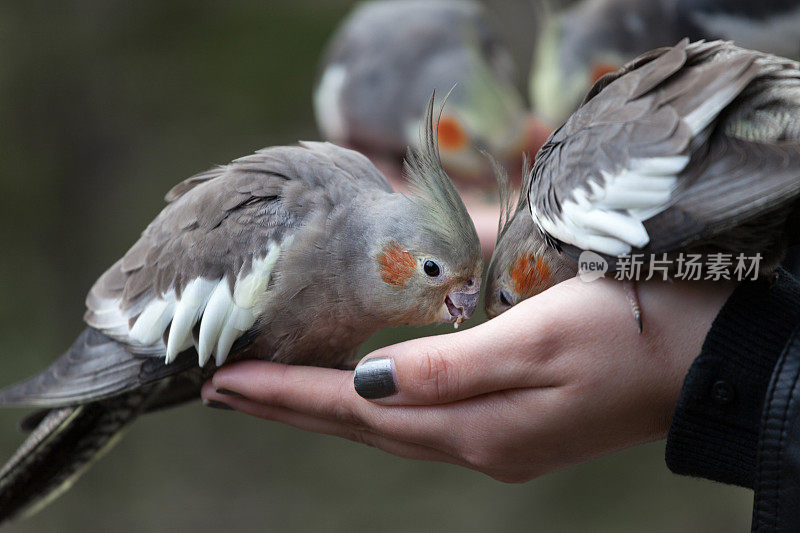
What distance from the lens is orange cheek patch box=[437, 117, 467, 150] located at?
8.19 feet

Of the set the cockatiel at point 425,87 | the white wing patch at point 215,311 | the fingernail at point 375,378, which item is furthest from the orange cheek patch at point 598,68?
the fingernail at point 375,378

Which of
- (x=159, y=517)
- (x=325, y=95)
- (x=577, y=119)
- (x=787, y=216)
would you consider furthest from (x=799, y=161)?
(x=159, y=517)

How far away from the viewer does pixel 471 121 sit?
2.52 metres

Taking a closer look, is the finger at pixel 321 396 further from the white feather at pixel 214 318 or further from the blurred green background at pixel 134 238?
the blurred green background at pixel 134 238

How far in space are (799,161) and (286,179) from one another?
1.02 metres

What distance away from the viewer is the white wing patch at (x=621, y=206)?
1.17 metres

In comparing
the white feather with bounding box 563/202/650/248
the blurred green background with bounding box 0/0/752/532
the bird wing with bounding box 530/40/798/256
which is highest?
the bird wing with bounding box 530/40/798/256

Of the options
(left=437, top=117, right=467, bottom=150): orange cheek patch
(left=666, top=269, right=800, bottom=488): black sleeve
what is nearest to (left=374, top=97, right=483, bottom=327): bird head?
(left=666, top=269, right=800, bottom=488): black sleeve

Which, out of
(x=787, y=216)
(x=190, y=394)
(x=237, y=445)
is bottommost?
(x=237, y=445)

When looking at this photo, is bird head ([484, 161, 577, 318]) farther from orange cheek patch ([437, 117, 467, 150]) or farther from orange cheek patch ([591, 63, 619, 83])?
orange cheek patch ([591, 63, 619, 83])

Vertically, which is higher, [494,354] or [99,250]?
[494,354]

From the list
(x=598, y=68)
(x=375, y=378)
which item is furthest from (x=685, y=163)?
(x=598, y=68)

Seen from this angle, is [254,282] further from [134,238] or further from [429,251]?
[134,238]

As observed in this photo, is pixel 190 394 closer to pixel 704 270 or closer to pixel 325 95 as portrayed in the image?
pixel 704 270
